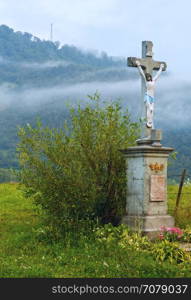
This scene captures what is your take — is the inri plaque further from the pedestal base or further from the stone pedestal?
the pedestal base

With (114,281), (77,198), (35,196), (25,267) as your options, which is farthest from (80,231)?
(114,281)

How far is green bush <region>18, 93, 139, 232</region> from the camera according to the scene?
1460 cm

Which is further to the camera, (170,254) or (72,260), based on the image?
(170,254)

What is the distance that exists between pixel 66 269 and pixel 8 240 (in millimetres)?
4798

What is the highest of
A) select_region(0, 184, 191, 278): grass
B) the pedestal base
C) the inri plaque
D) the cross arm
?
the cross arm

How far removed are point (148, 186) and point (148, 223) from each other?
1034 mm

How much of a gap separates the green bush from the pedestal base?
3.34 feet

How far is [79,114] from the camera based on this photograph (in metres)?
15.9

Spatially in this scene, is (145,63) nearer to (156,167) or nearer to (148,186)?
(156,167)

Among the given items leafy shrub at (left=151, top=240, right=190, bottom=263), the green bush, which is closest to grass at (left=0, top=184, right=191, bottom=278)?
leafy shrub at (left=151, top=240, right=190, bottom=263)

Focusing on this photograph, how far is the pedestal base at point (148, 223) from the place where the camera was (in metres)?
14.1

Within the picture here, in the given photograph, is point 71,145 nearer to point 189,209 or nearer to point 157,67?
point 157,67

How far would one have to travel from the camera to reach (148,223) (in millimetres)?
14234

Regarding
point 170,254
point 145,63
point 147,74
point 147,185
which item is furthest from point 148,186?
point 145,63
